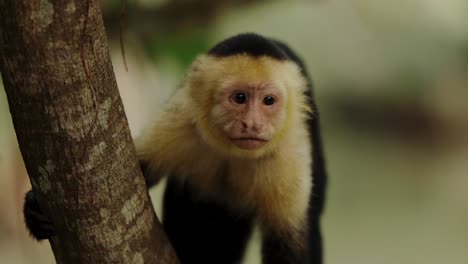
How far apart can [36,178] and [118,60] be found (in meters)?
2.02

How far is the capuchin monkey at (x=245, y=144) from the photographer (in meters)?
2.53

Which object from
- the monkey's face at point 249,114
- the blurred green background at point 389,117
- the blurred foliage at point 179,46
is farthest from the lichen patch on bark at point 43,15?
the blurred green background at point 389,117

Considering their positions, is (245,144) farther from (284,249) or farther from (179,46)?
(179,46)

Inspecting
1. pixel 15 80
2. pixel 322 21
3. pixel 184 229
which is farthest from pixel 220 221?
pixel 322 21

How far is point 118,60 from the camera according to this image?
3.78m

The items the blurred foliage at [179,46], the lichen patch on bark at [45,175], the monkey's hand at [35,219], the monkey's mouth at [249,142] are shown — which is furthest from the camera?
the blurred foliage at [179,46]

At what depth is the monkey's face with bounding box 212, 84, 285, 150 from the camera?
8.02 ft

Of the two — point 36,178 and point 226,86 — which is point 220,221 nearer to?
point 226,86

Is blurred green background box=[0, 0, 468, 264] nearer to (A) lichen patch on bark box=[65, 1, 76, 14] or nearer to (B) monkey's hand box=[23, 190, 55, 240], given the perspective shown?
(B) monkey's hand box=[23, 190, 55, 240]

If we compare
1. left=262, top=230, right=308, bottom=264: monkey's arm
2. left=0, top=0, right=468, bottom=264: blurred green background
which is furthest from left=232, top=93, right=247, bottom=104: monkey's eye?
left=0, top=0, right=468, bottom=264: blurred green background

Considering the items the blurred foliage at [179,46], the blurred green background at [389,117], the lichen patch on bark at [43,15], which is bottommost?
the blurred green background at [389,117]

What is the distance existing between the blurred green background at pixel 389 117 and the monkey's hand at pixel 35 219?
2389 millimetres

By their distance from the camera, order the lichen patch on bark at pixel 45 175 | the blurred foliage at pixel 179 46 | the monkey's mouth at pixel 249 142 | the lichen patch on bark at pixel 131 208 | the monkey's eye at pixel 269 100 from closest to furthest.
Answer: the lichen patch on bark at pixel 45 175, the lichen patch on bark at pixel 131 208, the monkey's mouth at pixel 249 142, the monkey's eye at pixel 269 100, the blurred foliage at pixel 179 46

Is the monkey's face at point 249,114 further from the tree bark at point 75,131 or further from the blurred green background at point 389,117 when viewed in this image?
the blurred green background at point 389,117
